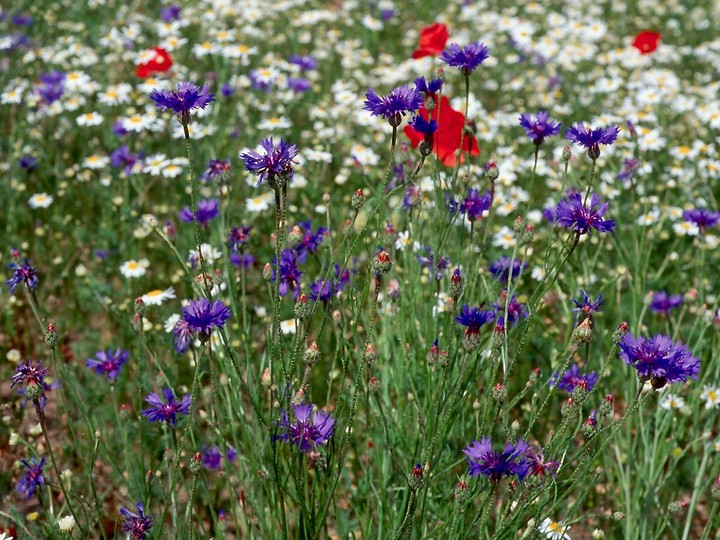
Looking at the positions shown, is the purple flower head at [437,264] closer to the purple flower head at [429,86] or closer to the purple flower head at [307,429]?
the purple flower head at [429,86]

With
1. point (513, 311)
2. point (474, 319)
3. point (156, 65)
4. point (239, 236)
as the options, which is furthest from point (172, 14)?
point (474, 319)

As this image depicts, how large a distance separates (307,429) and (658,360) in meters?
0.76

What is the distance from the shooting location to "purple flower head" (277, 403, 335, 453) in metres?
1.69

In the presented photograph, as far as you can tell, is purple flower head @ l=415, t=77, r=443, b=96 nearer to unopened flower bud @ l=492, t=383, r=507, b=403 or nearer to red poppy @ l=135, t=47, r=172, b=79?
unopened flower bud @ l=492, t=383, r=507, b=403

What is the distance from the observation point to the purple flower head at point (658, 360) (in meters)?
1.56

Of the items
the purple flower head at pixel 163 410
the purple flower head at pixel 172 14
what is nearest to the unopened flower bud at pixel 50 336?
the purple flower head at pixel 163 410

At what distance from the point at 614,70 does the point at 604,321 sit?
2721mm

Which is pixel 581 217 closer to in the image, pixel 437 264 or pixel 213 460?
pixel 437 264

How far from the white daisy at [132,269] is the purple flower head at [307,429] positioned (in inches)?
64.7

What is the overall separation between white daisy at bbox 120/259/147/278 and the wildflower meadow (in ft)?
0.06

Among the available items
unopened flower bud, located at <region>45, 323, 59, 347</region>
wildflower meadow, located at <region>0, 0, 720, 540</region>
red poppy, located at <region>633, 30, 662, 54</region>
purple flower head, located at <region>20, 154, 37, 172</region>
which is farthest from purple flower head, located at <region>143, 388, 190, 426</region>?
Answer: red poppy, located at <region>633, 30, 662, 54</region>

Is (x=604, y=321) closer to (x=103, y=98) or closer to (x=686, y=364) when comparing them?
(x=686, y=364)

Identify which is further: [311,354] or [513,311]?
[513,311]

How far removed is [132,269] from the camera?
10.5 feet
